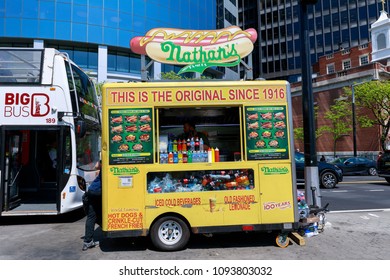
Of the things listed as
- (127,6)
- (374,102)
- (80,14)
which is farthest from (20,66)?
(127,6)

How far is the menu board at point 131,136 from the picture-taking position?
559cm

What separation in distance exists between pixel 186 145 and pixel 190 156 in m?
0.29

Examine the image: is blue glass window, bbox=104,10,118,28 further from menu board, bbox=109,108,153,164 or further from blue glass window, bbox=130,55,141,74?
menu board, bbox=109,108,153,164

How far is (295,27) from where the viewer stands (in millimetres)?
59906

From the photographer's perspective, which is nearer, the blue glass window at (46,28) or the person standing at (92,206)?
the person standing at (92,206)

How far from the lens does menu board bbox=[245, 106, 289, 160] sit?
5.76 metres

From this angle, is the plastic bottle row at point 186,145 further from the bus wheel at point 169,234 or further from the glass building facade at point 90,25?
the glass building facade at point 90,25

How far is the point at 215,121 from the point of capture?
6484mm

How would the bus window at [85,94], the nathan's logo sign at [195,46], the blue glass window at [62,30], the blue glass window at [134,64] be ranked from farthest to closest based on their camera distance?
the blue glass window at [134,64] < the blue glass window at [62,30] < the bus window at [85,94] < the nathan's logo sign at [195,46]

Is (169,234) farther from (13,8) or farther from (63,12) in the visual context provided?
(13,8)

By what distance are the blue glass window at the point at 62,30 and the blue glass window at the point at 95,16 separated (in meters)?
2.72

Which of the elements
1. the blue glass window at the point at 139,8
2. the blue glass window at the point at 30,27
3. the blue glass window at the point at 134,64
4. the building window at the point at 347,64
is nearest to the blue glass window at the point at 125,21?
the blue glass window at the point at 139,8

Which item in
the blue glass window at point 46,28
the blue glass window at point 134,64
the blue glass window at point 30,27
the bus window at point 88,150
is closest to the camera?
the bus window at point 88,150

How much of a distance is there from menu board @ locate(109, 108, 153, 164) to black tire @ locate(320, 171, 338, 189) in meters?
11.7
